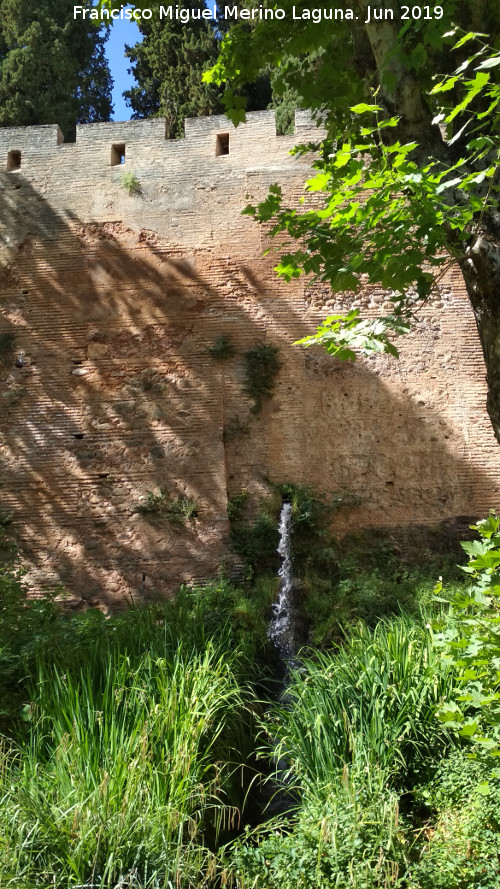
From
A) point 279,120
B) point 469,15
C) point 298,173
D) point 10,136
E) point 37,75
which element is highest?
point 37,75

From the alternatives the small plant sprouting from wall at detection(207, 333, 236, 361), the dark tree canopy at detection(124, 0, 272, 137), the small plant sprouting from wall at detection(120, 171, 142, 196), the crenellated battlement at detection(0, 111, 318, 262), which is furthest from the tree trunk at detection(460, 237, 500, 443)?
the dark tree canopy at detection(124, 0, 272, 137)

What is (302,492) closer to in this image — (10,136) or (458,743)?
(458,743)

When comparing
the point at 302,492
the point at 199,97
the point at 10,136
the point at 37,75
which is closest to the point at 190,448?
the point at 302,492

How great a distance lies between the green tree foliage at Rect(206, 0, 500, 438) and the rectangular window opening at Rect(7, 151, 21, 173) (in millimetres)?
6180

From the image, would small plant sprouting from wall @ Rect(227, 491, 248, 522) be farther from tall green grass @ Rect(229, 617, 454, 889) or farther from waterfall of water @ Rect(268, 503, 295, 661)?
tall green grass @ Rect(229, 617, 454, 889)

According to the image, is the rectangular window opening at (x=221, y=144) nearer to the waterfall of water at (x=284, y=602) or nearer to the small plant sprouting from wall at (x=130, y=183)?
the small plant sprouting from wall at (x=130, y=183)

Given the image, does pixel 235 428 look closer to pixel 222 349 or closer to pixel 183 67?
pixel 222 349

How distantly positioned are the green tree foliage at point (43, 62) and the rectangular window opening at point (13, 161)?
15.3 feet

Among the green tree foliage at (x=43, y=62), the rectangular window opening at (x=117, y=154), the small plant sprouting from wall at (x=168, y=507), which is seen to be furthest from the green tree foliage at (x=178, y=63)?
the small plant sprouting from wall at (x=168, y=507)

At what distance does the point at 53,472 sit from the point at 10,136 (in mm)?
4776

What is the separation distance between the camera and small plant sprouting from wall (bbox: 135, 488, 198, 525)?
30.7 feet

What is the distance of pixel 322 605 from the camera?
8.20m

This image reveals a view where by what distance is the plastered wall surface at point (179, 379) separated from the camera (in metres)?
9.43

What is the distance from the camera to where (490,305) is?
405 centimetres
